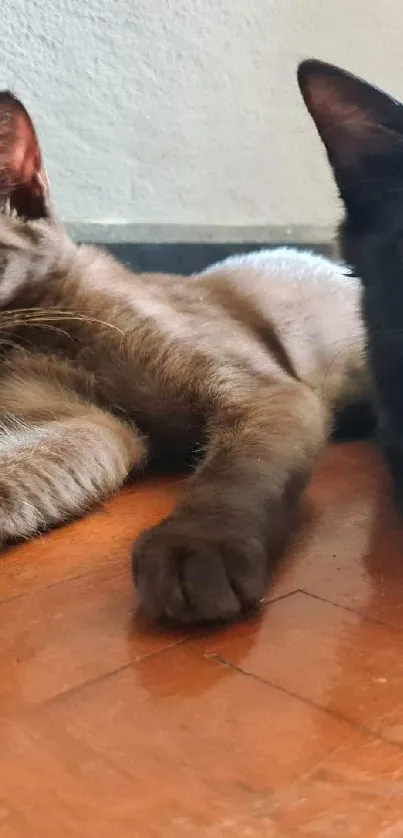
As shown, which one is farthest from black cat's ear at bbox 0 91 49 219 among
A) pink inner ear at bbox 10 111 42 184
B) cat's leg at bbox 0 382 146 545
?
cat's leg at bbox 0 382 146 545

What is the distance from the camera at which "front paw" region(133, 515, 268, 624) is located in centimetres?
75

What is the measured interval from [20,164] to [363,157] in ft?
1.81

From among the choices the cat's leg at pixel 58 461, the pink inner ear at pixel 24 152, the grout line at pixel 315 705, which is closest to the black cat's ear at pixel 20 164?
the pink inner ear at pixel 24 152

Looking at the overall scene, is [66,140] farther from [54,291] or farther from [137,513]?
[137,513]

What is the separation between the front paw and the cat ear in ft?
1.65

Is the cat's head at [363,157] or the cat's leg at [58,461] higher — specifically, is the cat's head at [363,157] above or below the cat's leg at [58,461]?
above

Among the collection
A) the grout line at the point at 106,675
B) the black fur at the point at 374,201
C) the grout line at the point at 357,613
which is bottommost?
the grout line at the point at 357,613

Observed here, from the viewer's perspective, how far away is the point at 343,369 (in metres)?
1.56

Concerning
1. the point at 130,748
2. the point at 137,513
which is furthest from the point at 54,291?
the point at 130,748

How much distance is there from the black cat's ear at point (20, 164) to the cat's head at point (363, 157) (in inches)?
18.3

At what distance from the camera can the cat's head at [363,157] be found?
1.02 metres

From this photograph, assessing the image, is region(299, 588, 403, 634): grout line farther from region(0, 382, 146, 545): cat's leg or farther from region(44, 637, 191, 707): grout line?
region(0, 382, 146, 545): cat's leg

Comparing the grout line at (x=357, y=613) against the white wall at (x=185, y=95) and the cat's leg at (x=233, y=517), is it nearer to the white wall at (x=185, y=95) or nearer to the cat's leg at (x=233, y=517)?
the cat's leg at (x=233, y=517)

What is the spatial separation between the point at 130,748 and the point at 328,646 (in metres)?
0.21
